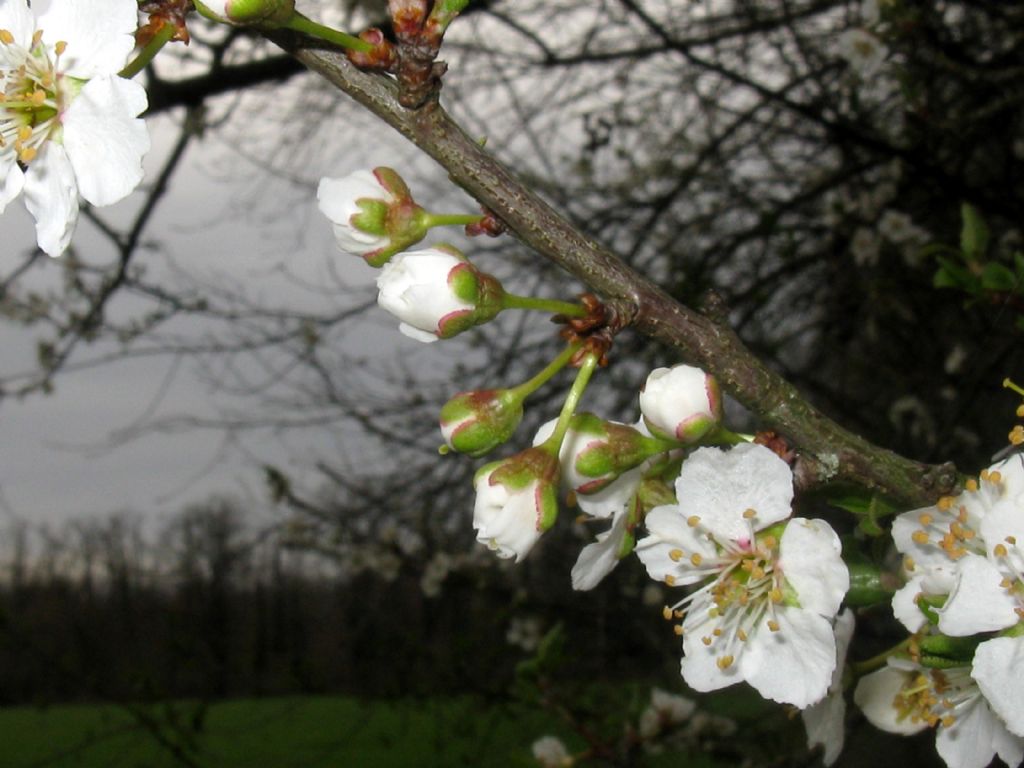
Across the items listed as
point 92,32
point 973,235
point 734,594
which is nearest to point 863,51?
point 973,235

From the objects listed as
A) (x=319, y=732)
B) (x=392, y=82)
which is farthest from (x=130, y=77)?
(x=319, y=732)

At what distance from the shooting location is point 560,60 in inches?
130

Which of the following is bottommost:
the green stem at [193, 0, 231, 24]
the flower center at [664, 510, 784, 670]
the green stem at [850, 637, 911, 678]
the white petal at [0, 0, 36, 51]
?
the green stem at [850, 637, 911, 678]

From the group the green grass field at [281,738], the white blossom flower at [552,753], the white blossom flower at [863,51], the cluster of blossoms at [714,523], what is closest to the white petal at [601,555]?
the cluster of blossoms at [714,523]

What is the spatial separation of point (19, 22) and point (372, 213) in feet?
1.04

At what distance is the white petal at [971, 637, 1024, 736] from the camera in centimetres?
74

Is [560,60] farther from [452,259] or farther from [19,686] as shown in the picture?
[19,686]

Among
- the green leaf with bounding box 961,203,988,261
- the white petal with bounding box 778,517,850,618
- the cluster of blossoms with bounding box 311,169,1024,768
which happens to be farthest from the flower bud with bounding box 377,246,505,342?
the green leaf with bounding box 961,203,988,261

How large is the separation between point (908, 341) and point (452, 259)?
3.83 metres

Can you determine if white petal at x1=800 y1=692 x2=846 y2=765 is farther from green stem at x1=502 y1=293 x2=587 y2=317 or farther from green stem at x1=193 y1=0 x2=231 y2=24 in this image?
green stem at x1=193 y1=0 x2=231 y2=24

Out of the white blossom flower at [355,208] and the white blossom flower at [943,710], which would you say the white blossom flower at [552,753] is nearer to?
the white blossom flower at [943,710]

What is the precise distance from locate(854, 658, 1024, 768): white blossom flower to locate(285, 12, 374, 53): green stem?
30.3 inches

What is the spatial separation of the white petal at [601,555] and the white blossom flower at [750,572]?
28 millimetres

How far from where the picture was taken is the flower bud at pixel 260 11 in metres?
0.65
